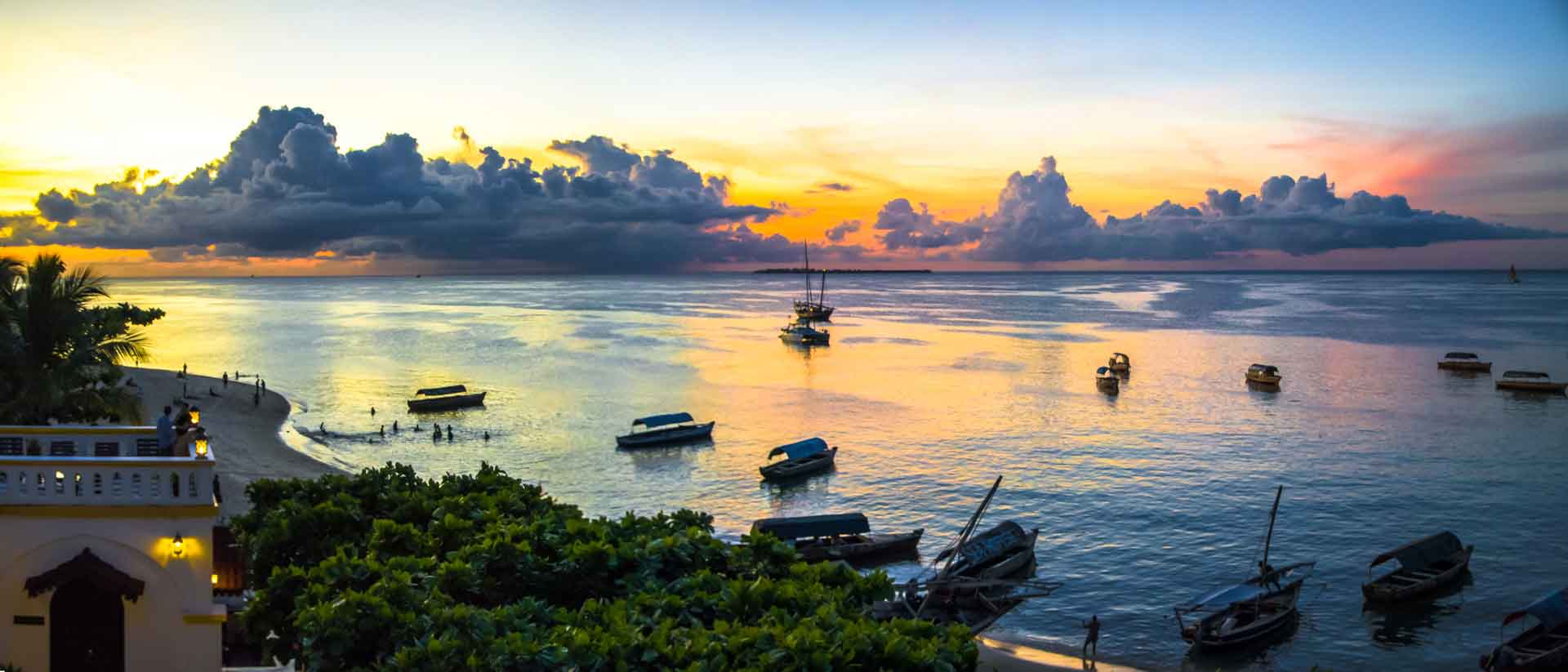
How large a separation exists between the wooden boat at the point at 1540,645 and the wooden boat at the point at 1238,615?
5.14 m

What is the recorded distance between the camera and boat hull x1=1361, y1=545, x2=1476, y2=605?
31.9m

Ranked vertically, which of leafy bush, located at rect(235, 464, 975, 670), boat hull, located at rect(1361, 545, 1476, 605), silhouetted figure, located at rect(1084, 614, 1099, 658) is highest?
leafy bush, located at rect(235, 464, 975, 670)

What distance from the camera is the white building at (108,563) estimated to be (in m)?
13.8

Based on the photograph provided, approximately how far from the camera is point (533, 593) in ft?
40.1

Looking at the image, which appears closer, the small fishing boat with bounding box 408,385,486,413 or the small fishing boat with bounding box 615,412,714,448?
the small fishing boat with bounding box 615,412,714,448

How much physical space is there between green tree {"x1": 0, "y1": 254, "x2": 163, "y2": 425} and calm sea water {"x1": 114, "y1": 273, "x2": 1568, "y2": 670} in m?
23.0

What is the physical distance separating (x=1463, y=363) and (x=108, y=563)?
104063 millimetres

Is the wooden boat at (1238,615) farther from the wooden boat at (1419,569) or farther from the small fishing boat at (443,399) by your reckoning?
A: the small fishing boat at (443,399)

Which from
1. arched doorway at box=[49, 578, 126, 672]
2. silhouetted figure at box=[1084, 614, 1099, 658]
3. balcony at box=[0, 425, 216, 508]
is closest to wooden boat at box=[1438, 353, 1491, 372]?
silhouetted figure at box=[1084, 614, 1099, 658]

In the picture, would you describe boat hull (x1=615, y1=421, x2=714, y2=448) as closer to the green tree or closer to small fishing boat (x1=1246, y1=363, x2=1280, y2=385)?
the green tree

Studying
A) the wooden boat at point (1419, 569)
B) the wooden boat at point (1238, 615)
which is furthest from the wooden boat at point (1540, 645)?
the wooden boat at point (1238, 615)

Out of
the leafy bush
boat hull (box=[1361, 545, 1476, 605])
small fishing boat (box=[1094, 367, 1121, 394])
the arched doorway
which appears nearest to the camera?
the leafy bush

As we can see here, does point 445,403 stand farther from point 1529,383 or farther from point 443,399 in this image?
point 1529,383

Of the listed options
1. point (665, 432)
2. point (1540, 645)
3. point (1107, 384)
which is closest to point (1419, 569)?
point (1540, 645)
